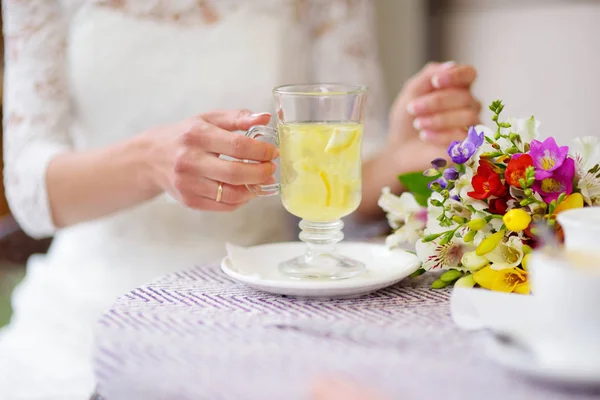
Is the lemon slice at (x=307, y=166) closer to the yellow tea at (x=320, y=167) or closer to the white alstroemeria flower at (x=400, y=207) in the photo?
the yellow tea at (x=320, y=167)

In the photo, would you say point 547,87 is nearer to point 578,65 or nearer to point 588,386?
point 578,65

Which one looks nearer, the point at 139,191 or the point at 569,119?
the point at 139,191

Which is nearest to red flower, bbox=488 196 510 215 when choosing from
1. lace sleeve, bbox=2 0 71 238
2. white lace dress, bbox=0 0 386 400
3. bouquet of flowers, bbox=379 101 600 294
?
bouquet of flowers, bbox=379 101 600 294

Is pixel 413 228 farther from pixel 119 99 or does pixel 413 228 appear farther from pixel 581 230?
pixel 119 99

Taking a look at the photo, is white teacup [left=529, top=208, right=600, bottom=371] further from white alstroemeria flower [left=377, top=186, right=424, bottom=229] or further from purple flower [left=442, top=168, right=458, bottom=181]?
white alstroemeria flower [left=377, top=186, right=424, bottom=229]

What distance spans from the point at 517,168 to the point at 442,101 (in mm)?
423

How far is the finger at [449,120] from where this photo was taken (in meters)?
1.25

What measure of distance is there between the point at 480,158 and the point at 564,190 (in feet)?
0.36

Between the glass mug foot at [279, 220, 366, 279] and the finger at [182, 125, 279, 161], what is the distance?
120 mm

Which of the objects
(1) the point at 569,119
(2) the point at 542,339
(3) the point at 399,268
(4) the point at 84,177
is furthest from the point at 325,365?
(1) the point at 569,119

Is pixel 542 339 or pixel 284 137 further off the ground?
pixel 284 137

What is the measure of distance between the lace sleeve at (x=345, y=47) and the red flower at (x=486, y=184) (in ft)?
2.81

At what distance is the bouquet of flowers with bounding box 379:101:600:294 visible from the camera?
841 mm

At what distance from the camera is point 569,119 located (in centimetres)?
228
